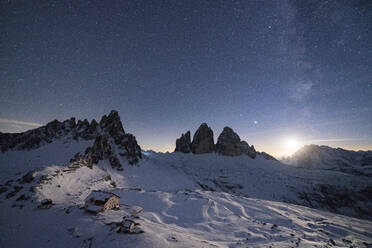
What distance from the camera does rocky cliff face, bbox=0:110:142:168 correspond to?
37.6 meters

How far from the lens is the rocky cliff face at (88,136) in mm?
37562

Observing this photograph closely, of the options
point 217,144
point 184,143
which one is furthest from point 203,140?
point 184,143

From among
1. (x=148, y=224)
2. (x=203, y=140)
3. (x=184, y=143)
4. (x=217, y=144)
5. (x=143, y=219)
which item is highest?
(x=203, y=140)

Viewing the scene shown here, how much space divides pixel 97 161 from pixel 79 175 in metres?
13.5

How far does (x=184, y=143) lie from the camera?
87250mm

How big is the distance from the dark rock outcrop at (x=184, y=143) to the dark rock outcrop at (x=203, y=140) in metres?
3.34

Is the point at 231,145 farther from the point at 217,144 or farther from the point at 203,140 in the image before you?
the point at 203,140

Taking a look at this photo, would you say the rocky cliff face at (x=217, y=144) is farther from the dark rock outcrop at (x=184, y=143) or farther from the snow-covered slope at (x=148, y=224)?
the snow-covered slope at (x=148, y=224)

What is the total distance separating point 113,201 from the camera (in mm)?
10453

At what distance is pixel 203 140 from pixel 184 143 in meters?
13.1

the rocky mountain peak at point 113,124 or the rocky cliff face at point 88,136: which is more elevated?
the rocky mountain peak at point 113,124

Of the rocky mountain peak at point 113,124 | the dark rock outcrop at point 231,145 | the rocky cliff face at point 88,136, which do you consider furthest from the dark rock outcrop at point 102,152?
the dark rock outcrop at point 231,145

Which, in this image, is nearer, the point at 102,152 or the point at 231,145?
the point at 102,152

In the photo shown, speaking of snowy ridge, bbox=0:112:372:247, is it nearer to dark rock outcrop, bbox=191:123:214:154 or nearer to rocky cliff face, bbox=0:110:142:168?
rocky cliff face, bbox=0:110:142:168
